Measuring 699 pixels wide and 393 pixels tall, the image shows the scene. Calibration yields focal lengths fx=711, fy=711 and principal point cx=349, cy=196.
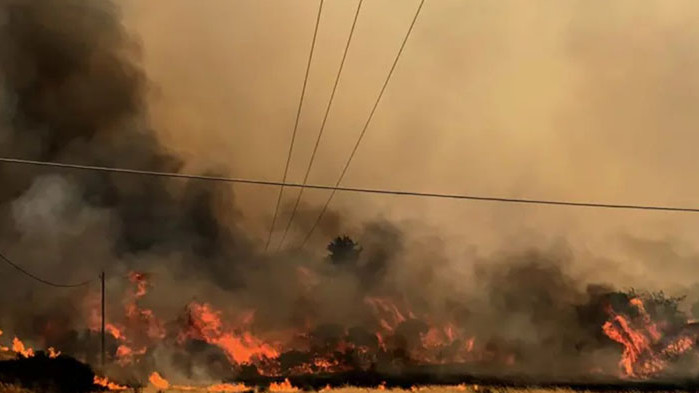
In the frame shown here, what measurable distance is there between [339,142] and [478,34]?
0.82 meters

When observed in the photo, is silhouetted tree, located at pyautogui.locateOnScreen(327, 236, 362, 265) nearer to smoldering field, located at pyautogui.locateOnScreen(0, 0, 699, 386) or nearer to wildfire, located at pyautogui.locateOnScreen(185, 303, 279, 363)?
smoldering field, located at pyautogui.locateOnScreen(0, 0, 699, 386)

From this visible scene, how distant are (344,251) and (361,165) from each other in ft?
1.33

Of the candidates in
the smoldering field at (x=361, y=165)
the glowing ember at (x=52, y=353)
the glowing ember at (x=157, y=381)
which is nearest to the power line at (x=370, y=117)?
the smoldering field at (x=361, y=165)

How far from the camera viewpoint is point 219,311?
10.00 feet

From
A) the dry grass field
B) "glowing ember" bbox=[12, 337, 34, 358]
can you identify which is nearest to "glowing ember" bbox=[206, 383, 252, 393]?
the dry grass field

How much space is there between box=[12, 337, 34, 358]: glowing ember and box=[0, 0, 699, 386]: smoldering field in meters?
0.04

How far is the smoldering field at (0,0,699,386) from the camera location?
9.79 ft

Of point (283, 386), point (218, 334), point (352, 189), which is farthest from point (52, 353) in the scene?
point (352, 189)

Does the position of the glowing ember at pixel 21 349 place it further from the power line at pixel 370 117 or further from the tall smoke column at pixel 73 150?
the power line at pixel 370 117

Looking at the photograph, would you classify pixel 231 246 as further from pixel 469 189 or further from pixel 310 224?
pixel 469 189

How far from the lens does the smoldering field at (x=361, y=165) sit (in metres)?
2.98

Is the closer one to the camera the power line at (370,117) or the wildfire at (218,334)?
the wildfire at (218,334)

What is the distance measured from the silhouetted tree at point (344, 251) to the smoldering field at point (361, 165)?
39 mm

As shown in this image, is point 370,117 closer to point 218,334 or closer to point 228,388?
point 218,334
